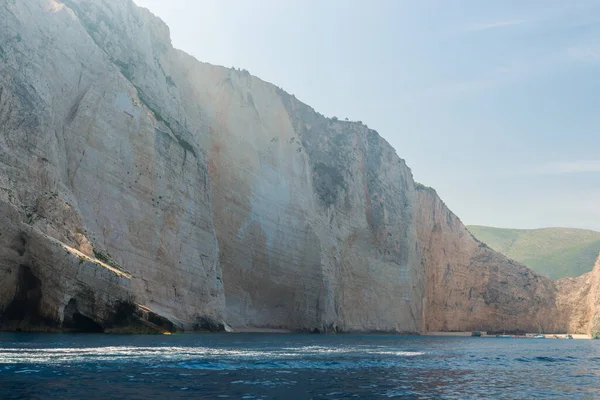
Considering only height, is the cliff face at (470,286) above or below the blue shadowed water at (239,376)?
above

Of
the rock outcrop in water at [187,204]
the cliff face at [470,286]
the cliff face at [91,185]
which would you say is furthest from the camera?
the cliff face at [470,286]

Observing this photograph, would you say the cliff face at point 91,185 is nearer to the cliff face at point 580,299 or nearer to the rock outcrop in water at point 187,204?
the rock outcrop in water at point 187,204

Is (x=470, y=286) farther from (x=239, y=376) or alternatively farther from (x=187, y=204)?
(x=239, y=376)

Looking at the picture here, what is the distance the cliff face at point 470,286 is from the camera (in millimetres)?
106562

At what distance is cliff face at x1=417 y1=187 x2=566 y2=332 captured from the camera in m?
107

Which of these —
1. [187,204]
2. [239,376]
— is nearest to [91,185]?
[187,204]

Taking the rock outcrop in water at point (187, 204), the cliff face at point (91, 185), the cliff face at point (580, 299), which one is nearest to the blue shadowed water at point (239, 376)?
the cliff face at point (91, 185)

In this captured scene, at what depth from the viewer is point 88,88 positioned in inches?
1927

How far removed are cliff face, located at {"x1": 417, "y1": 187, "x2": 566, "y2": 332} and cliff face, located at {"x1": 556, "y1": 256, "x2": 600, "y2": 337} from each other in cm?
188

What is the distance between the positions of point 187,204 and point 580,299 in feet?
295

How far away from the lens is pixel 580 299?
111812 millimetres

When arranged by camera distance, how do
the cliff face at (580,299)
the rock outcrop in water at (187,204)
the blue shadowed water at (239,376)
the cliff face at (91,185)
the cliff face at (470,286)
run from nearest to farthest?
the blue shadowed water at (239,376) < the cliff face at (91,185) < the rock outcrop in water at (187,204) < the cliff face at (580,299) < the cliff face at (470,286)

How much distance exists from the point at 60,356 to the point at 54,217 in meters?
16.5

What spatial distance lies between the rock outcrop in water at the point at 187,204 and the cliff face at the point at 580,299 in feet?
31.5
